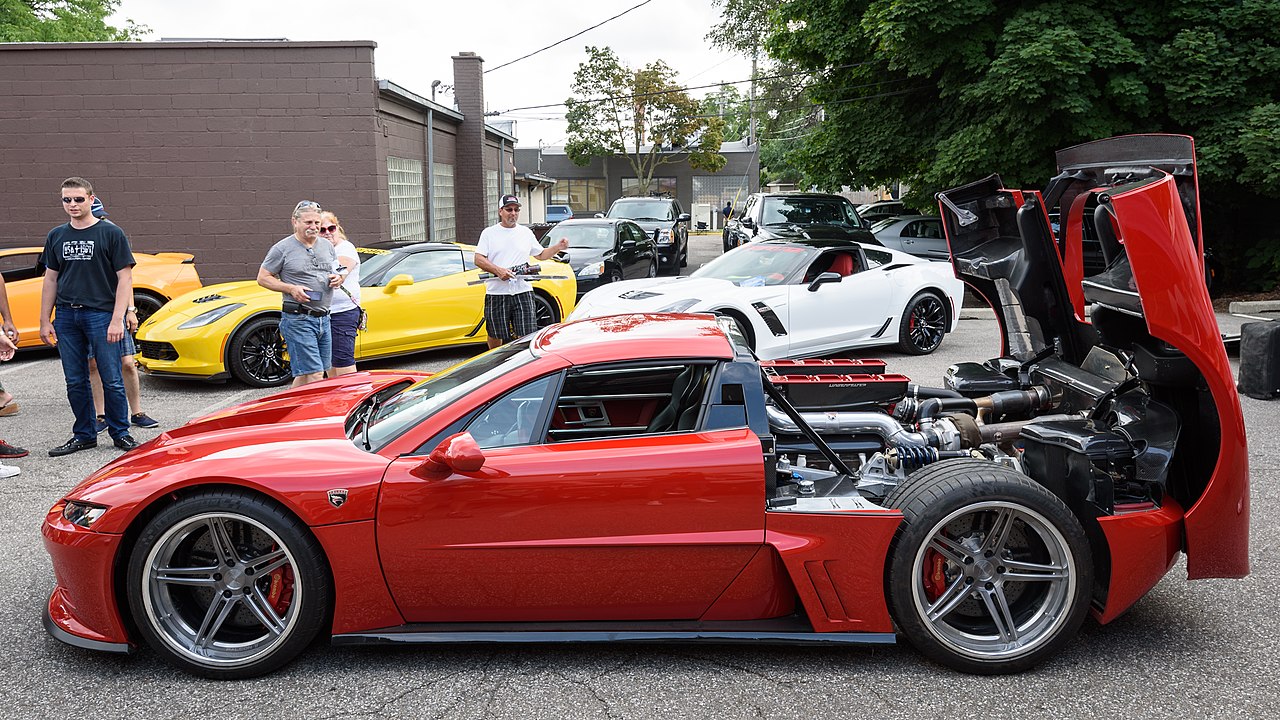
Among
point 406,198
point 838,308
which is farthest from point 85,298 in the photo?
point 406,198

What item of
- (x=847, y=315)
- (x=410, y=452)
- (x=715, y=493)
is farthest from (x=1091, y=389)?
(x=847, y=315)

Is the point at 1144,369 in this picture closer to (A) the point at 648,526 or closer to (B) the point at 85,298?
(A) the point at 648,526

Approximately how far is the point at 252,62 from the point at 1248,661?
14984mm

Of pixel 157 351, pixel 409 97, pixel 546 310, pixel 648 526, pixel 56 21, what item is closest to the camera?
pixel 648 526

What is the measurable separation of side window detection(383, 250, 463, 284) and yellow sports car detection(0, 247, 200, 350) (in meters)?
2.72

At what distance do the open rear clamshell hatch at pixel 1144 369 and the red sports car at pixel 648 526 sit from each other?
0.04ft

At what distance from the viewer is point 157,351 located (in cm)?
846

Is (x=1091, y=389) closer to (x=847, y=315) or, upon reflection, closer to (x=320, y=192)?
(x=847, y=315)

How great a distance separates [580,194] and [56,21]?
26706mm

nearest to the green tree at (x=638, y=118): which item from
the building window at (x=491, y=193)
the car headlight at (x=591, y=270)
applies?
the building window at (x=491, y=193)

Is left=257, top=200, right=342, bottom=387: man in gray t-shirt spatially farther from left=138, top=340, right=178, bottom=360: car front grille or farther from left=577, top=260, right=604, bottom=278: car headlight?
left=577, top=260, right=604, bottom=278: car headlight

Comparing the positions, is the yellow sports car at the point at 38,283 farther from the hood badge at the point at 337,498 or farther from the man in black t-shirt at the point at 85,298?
the hood badge at the point at 337,498

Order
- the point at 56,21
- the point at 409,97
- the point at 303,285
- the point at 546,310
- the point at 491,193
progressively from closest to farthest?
the point at 303,285 < the point at 546,310 < the point at 409,97 < the point at 491,193 < the point at 56,21

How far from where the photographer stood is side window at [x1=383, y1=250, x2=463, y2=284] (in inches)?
388
